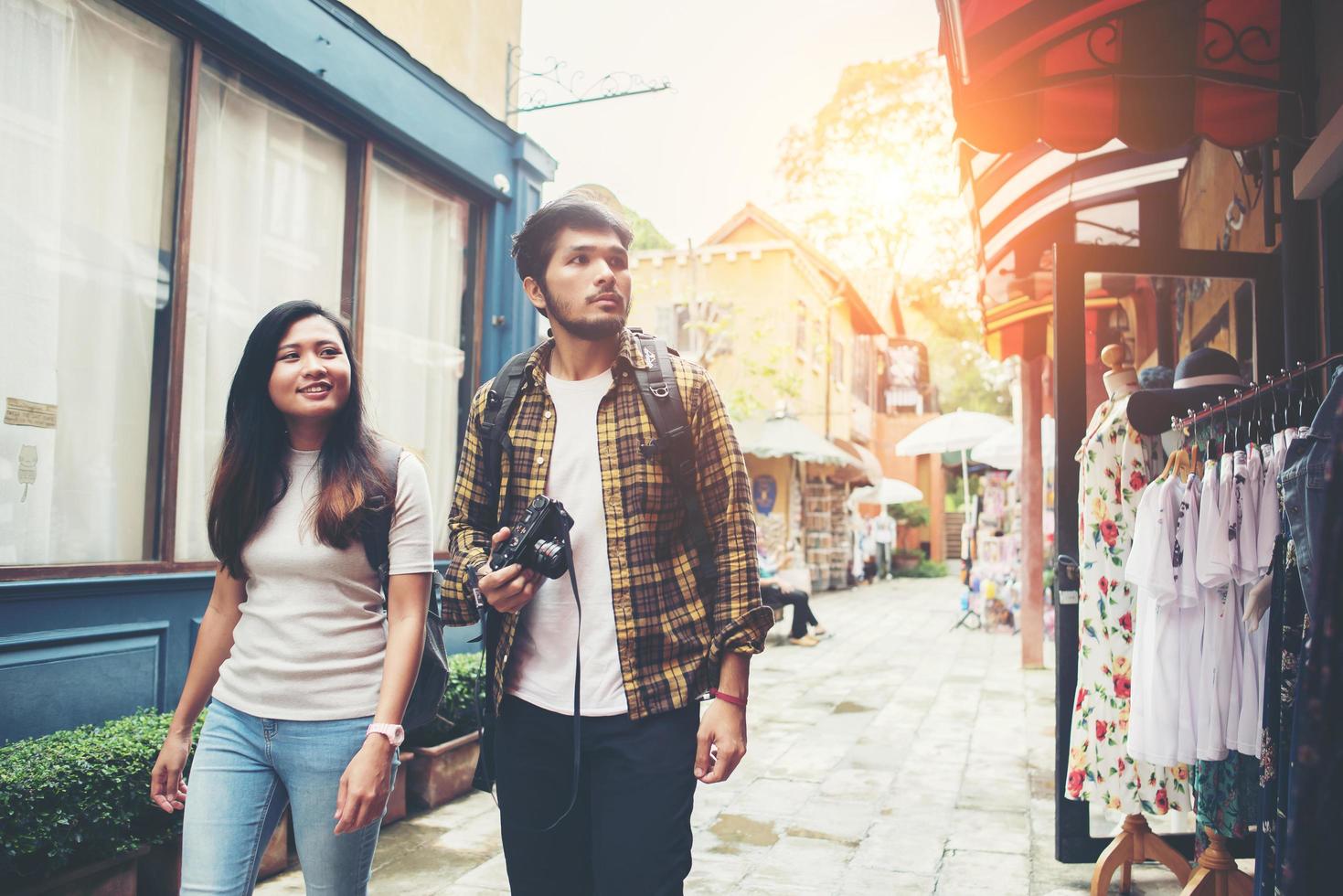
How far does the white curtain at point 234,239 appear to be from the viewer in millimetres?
4672

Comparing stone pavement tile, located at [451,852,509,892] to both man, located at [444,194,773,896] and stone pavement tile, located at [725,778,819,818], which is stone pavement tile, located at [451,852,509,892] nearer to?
stone pavement tile, located at [725,778,819,818]

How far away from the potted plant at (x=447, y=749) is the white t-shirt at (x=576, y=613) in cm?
278

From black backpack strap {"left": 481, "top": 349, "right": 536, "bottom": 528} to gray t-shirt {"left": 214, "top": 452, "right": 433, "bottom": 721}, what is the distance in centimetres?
21

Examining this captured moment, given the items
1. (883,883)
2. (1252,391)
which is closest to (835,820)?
(883,883)

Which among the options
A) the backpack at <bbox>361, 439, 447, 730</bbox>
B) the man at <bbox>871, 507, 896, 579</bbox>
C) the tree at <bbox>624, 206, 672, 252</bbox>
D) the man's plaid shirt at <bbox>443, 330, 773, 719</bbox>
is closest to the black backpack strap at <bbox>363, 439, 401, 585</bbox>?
the backpack at <bbox>361, 439, 447, 730</bbox>

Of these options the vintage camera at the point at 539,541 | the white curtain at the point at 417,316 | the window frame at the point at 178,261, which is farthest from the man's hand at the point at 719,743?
the white curtain at the point at 417,316

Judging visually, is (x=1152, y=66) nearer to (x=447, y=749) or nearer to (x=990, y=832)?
(x=990, y=832)

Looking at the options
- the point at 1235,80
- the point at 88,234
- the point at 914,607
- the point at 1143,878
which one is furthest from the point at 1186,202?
the point at 914,607

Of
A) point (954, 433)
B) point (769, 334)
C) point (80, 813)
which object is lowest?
point (80, 813)

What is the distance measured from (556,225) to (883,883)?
3096 millimetres

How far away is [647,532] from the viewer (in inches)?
79.7

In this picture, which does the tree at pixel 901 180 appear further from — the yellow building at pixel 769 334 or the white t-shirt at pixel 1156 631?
the white t-shirt at pixel 1156 631

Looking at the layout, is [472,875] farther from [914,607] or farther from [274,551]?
[914,607]

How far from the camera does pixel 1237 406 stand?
125 inches
